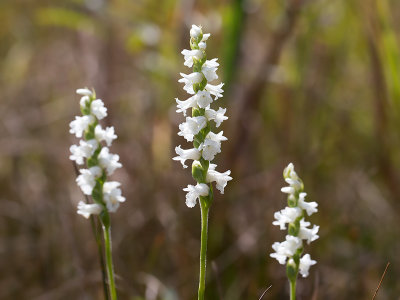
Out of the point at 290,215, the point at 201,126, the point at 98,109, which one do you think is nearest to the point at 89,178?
the point at 98,109

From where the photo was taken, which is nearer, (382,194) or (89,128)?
(89,128)

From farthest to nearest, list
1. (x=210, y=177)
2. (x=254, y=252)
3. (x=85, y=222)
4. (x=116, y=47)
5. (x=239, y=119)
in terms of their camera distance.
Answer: (x=116, y=47), (x=85, y=222), (x=239, y=119), (x=254, y=252), (x=210, y=177)

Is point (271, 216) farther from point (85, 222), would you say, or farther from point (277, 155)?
point (85, 222)

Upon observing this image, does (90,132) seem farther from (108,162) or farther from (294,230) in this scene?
(294,230)

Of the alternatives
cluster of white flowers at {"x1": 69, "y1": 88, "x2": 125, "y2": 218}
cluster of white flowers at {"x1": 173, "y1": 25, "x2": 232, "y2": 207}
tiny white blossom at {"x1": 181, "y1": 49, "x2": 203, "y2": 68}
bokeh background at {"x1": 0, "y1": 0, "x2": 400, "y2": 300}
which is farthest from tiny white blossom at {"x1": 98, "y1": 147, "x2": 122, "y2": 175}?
bokeh background at {"x1": 0, "y1": 0, "x2": 400, "y2": 300}

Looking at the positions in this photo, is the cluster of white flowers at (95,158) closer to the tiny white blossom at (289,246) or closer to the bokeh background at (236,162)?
the tiny white blossom at (289,246)

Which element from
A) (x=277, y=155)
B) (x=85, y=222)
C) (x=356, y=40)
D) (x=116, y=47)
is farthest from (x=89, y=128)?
(x=116, y=47)
